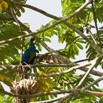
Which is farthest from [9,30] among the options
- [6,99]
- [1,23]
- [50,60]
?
[6,99]

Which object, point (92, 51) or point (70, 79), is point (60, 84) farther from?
point (92, 51)

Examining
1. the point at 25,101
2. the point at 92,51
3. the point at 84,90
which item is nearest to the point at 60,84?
the point at 92,51

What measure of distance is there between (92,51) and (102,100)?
802mm

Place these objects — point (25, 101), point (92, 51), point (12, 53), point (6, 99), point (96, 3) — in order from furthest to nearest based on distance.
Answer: point (6, 99) < point (92, 51) < point (96, 3) < point (12, 53) < point (25, 101)

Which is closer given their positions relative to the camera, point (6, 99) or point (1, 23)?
point (1, 23)

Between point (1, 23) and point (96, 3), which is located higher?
point (96, 3)

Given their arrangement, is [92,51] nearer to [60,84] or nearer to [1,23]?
[60,84]

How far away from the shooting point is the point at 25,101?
296cm

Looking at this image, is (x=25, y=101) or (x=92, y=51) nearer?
(x=25, y=101)

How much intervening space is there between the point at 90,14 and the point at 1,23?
158cm

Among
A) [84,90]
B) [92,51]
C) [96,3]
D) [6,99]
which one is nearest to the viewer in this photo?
[84,90]

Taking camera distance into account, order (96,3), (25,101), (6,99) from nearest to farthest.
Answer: (25,101)
(96,3)
(6,99)

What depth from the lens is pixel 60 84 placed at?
6000mm

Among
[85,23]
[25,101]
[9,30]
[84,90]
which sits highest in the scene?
[85,23]
